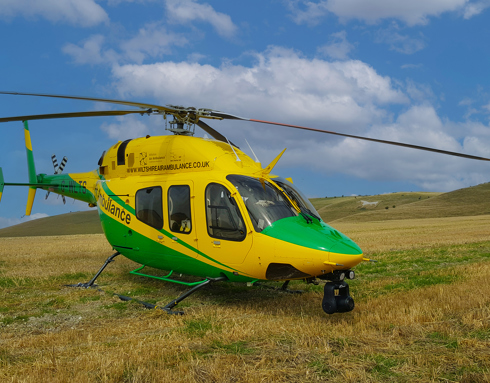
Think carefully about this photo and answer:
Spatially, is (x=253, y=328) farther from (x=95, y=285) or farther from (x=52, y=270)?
(x=52, y=270)

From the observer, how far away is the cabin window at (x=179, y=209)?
9250 mm

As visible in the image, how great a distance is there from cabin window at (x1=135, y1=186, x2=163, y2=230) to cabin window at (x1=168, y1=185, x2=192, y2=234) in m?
0.35

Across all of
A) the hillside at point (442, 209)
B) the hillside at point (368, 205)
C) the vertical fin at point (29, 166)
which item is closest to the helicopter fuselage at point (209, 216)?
the vertical fin at point (29, 166)

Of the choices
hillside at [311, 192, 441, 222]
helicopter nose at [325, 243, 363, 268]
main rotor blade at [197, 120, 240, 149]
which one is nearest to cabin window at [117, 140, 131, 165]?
main rotor blade at [197, 120, 240, 149]

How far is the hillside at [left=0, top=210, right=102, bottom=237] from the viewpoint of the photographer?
221 feet

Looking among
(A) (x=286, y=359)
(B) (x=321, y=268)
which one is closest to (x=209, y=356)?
(A) (x=286, y=359)

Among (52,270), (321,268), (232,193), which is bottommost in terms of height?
(52,270)

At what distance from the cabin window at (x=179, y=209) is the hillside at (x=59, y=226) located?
58662 mm

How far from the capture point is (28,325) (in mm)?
8109

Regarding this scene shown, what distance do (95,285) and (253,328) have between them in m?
6.52

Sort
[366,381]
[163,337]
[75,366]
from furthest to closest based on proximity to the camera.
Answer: [163,337] < [75,366] < [366,381]

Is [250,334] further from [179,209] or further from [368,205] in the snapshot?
[368,205]

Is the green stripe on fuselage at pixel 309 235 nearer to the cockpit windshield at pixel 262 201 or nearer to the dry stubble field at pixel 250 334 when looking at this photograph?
the cockpit windshield at pixel 262 201

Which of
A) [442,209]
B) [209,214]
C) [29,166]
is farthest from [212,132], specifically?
[442,209]
